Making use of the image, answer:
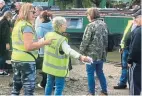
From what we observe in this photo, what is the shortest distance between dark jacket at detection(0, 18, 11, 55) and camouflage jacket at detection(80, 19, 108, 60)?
8.07 feet

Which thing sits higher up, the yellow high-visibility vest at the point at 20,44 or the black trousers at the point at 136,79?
the yellow high-visibility vest at the point at 20,44

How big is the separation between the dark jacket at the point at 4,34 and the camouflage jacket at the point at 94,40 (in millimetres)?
2461

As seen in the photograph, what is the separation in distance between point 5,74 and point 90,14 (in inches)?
123

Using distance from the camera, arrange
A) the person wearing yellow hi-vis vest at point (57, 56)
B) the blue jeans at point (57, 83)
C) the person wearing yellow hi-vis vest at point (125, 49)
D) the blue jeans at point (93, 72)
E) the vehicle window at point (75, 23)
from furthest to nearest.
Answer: the vehicle window at point (75, 23), the person wearing yellow hi-vis vest at point (125, 49), the blue jeans at point (93, 72), the blue jeans at point (57, 83), the person wearing yellow hi-vis vest at point (57, 56)

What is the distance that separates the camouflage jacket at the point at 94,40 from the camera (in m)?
7.44

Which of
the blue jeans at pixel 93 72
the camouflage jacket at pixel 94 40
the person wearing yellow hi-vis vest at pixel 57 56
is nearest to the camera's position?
the person wearing yellow hi-vis vest at pixel 57 56

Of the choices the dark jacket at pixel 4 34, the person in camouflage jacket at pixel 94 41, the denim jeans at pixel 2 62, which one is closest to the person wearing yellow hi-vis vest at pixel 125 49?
the person in camouflage jacket at pixel 94 41

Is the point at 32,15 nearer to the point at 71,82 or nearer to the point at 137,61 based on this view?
the point at 137,61

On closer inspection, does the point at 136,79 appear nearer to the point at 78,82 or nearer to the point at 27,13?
the point at 27,13

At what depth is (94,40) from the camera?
294 inches

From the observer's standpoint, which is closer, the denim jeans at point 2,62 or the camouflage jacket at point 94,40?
the camouflage jacket at point 94,40

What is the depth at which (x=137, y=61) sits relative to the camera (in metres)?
6.05

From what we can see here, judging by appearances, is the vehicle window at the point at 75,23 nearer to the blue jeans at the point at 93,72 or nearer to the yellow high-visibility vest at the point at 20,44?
the blue jeans at the point at 93,72

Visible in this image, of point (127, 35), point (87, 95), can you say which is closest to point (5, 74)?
point (87, 95)
